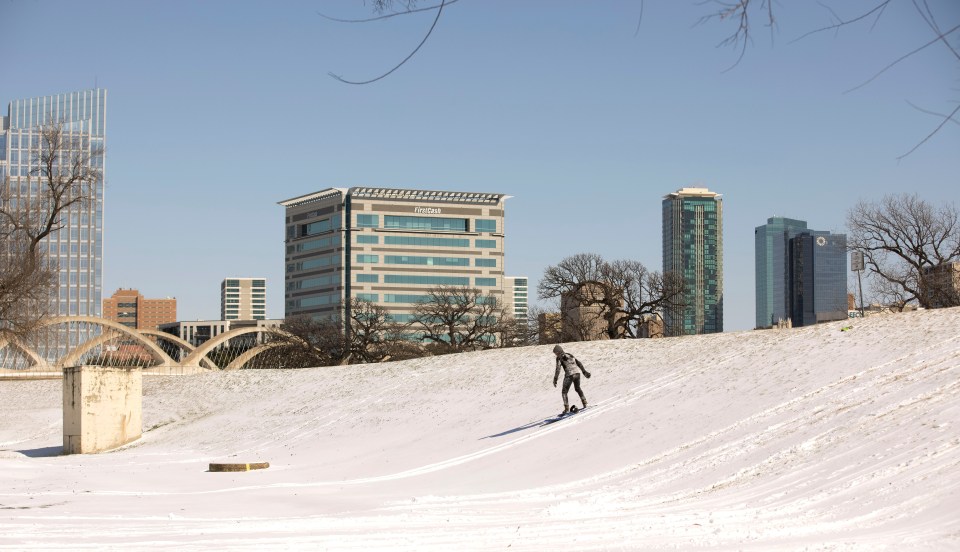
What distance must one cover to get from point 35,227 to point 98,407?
70.8ft

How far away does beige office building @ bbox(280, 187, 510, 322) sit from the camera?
181m

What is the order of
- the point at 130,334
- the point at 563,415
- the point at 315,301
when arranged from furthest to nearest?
the point at 315,301 → the point at 130,334 → the point at 563,415

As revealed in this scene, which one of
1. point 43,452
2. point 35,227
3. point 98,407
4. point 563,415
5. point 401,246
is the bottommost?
point 43,452

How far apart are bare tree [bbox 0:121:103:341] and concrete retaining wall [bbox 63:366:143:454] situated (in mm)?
13701

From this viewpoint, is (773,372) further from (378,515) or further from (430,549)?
(430,549)

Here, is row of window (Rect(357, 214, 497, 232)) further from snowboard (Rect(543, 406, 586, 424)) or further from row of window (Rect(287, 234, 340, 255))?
snowboard (Rect(543, 406, 586, 424))

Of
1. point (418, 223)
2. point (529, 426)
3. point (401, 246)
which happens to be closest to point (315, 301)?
point (401, 246)

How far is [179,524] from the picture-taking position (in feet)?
48.0

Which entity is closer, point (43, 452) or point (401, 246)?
point (43, 452)

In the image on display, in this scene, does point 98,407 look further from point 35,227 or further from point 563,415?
point 35,227

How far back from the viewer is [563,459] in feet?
77.2

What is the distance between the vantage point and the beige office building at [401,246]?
7111 inches

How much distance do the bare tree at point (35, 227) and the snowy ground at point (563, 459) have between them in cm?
720

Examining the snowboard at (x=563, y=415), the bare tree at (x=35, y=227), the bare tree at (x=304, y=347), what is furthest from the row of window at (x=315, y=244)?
the snowboard at (x=563, y=415)
